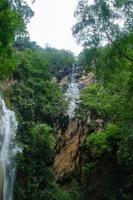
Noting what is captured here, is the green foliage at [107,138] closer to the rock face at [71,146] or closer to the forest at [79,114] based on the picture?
the forest at [79,114]

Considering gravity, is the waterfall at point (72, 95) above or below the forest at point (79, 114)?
above

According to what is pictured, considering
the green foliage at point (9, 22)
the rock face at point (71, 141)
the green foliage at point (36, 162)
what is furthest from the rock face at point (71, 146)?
the green foliage at point (9, 22)

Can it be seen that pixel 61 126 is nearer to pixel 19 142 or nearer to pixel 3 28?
pixel 19 142

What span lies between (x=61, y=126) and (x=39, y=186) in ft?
16.6

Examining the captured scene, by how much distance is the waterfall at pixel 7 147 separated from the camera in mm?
20750

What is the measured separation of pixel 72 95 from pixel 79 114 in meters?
4.50

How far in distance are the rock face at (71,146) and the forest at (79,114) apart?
0.05 meters

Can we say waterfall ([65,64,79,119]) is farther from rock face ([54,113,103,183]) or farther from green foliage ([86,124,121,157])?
green foliage ([86,124,121,157])

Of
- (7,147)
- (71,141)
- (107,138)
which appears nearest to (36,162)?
(7,147)

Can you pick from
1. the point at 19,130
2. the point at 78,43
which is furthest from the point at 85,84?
the point at 78,43

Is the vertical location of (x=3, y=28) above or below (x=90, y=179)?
above

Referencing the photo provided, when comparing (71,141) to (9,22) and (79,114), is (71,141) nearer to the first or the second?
(79,114)

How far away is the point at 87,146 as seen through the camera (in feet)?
72.2

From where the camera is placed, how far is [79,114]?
82.4ft
